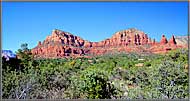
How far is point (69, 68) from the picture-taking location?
5109 mm

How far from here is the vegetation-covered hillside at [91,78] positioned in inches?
171

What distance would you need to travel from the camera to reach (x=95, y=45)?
4.69 m

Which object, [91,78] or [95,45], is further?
[95,45]

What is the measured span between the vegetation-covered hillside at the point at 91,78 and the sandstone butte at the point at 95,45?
11 cm

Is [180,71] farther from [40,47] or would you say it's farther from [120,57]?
[40,47]

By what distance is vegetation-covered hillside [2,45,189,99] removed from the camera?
171 inches

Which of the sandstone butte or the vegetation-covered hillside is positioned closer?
the vegetation-covered hillside

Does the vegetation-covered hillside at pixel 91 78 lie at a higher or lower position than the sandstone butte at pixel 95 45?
lower

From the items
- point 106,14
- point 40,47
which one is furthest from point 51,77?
point 106,14

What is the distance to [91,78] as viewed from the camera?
14.7 feet

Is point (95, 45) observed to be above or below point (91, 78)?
above

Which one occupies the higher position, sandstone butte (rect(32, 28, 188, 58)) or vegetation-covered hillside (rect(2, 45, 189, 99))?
sandstone butte (rect(32, 28, 188, 58))

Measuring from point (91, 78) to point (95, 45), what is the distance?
1.60 feet

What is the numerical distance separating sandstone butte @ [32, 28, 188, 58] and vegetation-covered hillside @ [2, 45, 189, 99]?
0.35ft
